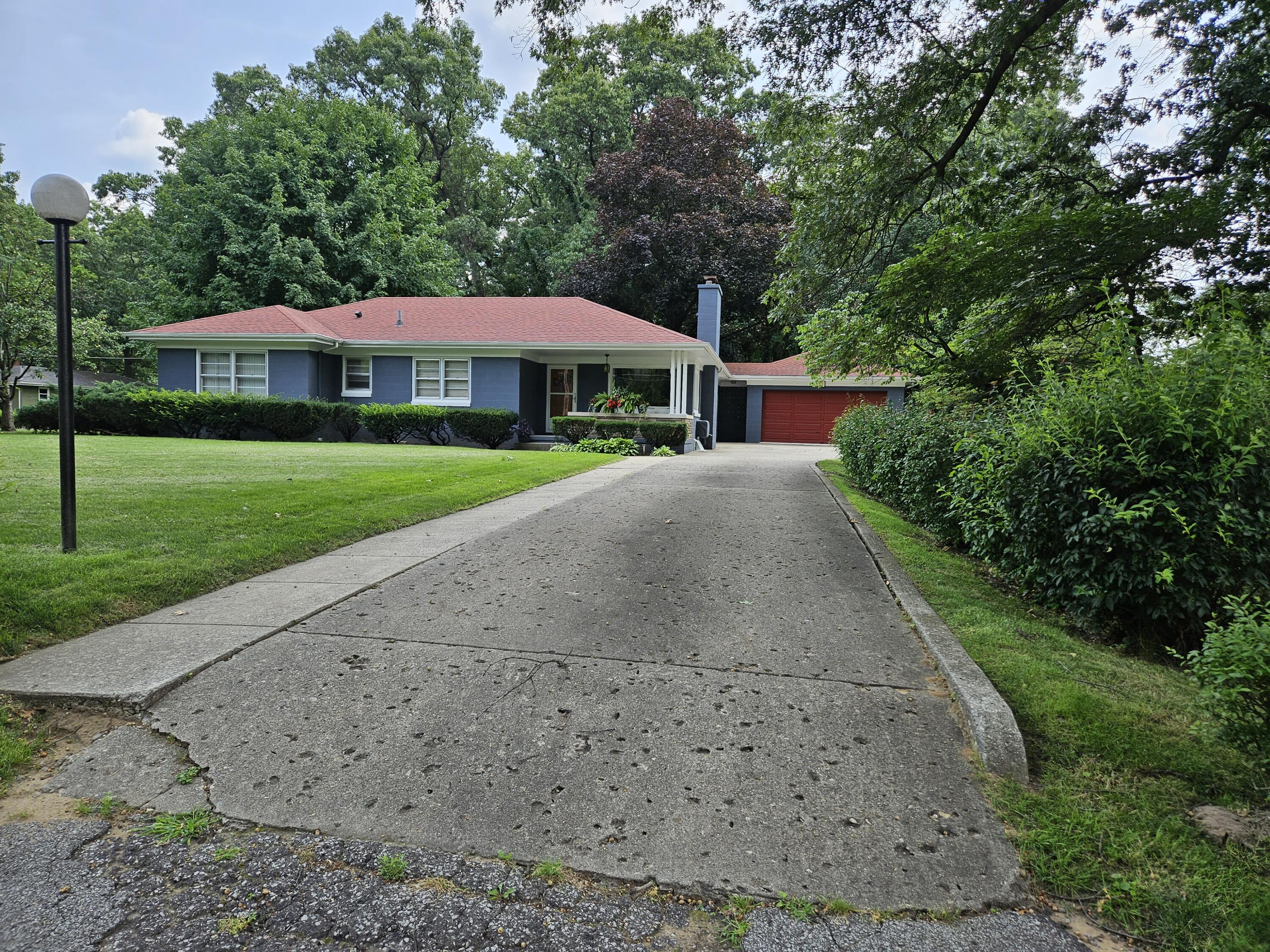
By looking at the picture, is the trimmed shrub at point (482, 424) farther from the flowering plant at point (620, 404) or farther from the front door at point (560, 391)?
the front door at point (560, 391)

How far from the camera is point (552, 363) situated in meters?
23.5

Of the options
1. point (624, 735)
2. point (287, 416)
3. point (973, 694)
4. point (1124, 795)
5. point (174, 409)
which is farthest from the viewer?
point (287, 416)

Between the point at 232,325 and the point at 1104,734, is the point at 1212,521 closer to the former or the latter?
the point at 1104,734

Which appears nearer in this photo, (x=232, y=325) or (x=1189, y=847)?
(x=1189, y=847)

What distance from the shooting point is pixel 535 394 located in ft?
75.4

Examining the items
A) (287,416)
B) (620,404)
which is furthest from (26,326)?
(620,404)

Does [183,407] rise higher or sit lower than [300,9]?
lower

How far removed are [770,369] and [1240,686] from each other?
27.5 m

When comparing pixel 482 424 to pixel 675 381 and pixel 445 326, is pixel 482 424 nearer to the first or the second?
pixel 445 326

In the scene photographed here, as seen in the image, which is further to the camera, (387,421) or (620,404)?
(620,404)

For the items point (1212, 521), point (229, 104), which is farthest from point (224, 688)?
point (229, 104)

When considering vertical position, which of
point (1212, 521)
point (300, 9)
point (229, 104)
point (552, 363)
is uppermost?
point (229, 104)

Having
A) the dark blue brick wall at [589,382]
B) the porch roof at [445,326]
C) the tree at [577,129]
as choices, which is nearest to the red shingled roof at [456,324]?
the porch roof at [445,326]

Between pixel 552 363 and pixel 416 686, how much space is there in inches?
811
